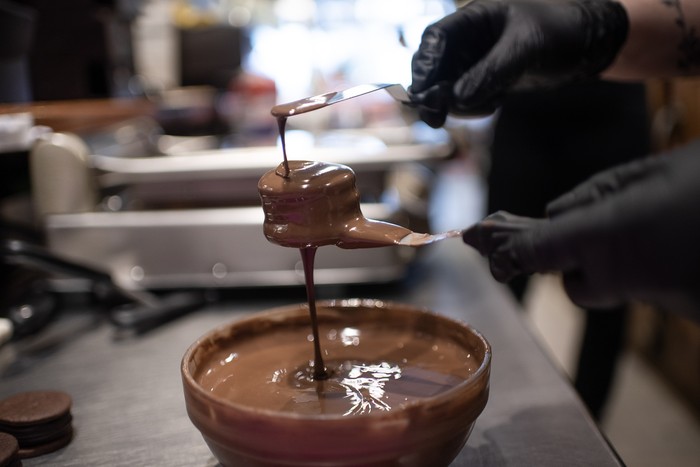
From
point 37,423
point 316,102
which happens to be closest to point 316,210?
point 316,102

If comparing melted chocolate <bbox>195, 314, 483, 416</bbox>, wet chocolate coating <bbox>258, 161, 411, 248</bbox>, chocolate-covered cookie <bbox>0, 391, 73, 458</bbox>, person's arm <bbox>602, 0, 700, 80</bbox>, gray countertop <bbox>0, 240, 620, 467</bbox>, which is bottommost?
gray countertop <bbox>0, 240, 620, 467</bbox>

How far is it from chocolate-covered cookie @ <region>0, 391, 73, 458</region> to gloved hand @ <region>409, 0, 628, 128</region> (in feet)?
2.62

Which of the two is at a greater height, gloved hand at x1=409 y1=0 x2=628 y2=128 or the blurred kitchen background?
gloved hand at x1=409 y1=0 x2=628 y2=128

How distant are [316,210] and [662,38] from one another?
0.89m

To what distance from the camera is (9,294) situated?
148 centimetres

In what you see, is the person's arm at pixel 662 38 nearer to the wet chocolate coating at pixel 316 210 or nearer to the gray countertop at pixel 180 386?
the gray countertop at pixel 180 386

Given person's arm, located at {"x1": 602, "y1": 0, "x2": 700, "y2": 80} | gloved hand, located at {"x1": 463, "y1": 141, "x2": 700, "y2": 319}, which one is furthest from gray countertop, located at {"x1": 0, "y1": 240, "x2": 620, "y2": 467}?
person's arm, located at {"x1": 602, "y1": 0, "x2": 700, "y2": 80}

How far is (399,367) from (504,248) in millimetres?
233

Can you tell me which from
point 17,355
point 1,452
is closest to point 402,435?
point 1,452

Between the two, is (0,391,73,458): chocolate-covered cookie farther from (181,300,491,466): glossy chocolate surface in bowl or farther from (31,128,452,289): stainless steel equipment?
(31,128,452,289): stainless steel equipment

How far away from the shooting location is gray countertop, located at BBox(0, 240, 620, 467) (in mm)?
892

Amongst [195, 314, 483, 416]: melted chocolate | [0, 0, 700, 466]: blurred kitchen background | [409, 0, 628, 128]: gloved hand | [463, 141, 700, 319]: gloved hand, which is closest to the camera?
[463, 141, 700, 319]: gloved hand

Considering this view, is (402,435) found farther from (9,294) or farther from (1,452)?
(9,294)

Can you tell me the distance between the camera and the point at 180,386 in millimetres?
1130
